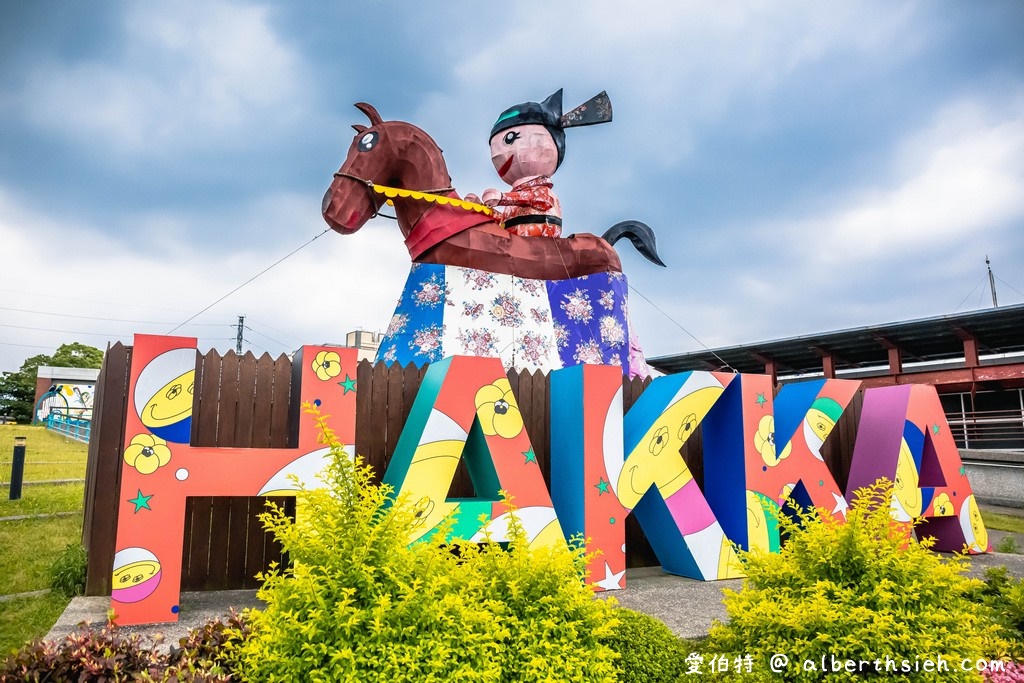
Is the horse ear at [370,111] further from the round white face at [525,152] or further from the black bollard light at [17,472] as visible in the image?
the black bollard light at [17,472]

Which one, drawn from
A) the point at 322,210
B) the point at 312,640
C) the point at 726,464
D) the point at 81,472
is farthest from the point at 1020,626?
the point at 81,472

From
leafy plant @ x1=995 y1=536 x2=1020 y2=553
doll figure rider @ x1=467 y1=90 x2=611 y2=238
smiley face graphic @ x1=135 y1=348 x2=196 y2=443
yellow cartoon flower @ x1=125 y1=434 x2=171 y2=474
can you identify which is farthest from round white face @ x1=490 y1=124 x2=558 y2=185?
leafy plant @ x1=995 y1=536 x2=1020 y2=553

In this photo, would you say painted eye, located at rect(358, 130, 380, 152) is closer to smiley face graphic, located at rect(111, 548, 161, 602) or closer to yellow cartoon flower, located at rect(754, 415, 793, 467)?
smiley face graphic, located at rect(111, 548, 161, 602)

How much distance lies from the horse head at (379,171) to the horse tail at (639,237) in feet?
8.99

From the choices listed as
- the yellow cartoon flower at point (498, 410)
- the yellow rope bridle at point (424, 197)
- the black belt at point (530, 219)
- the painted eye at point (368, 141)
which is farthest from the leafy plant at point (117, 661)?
the black belt at point (530, 219)

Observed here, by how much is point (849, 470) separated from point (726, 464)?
2.67m

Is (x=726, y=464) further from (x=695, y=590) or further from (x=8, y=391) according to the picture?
(x=8, y=391)

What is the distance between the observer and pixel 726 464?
6.98m

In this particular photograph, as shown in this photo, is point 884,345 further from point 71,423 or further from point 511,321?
point 71,423

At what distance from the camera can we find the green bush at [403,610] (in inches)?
92.8

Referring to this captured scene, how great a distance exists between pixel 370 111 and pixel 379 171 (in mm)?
730

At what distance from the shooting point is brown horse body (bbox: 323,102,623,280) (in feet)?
23.8

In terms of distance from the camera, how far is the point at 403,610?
2.42 m

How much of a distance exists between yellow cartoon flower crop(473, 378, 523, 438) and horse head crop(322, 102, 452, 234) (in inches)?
104
